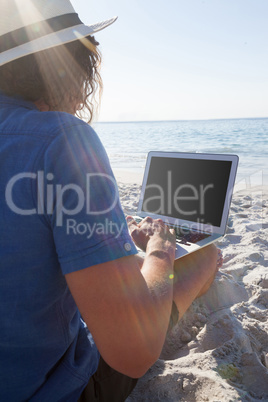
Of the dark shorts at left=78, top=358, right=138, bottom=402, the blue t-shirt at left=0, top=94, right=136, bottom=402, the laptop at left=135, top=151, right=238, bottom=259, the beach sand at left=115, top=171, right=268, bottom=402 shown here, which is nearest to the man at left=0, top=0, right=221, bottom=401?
the blue t-shirt at left=0, top=94, right=136, bottom=402

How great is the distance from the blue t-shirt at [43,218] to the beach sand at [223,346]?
927mm

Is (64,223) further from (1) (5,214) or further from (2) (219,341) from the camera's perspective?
(2) (219,341)

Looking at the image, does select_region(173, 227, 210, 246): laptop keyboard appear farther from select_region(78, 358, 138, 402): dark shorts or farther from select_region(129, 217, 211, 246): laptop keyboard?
select_region(78, 358, 138, 402): dark shorts

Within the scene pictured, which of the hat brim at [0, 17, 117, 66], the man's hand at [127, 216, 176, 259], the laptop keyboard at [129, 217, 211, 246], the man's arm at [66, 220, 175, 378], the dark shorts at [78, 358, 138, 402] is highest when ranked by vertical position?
the hat brim at [0, 17, 117, 66]

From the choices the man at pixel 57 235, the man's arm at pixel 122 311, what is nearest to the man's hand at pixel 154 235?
the man at pixel 57 235

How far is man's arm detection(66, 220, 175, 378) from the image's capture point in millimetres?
716

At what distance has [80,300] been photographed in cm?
73

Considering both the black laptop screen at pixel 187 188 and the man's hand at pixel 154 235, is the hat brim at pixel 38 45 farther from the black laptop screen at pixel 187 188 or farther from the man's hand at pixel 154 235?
the black laptop screen at pixel 187 188

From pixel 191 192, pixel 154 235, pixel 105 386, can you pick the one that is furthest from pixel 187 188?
pixel 105 386

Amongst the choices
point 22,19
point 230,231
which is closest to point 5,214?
point 22,19

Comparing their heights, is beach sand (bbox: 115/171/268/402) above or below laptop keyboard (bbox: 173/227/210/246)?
below

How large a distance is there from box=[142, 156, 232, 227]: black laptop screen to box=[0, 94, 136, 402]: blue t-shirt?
1.40 metres

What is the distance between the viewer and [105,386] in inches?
46.0

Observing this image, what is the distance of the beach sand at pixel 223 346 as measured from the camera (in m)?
1.53
